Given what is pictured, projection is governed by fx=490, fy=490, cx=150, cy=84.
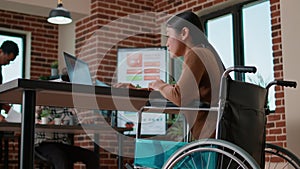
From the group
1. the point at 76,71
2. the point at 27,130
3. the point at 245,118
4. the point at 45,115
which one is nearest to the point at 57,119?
the point at 45,115

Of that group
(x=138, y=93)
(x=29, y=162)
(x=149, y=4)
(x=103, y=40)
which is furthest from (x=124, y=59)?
(x=29, y=162)

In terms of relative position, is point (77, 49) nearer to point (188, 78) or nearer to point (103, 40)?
point (103, 40)

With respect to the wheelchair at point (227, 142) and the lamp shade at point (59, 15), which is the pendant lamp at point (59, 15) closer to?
the lamp shade at point (59, 15)

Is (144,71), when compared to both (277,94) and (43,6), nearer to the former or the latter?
(43,6)

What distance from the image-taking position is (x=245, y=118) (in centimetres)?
214

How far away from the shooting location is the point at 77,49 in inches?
262

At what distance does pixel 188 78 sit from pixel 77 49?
4.69 meters

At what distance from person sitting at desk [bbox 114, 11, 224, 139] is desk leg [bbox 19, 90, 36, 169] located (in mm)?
572

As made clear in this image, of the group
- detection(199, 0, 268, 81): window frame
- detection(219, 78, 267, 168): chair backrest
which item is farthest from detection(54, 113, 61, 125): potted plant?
detection(219, 78, 267, 168): chair backrest

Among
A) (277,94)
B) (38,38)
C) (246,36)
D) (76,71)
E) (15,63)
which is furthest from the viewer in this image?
(38,38)

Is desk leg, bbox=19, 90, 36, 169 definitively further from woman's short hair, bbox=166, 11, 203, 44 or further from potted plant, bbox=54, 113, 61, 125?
potted plant, bbox=54, 113, 61, 125

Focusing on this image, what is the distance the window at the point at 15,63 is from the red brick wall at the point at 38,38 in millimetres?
132

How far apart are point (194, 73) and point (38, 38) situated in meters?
5.43

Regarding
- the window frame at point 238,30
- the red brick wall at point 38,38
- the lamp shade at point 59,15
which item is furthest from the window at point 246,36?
the red brick wall at point 38,38
